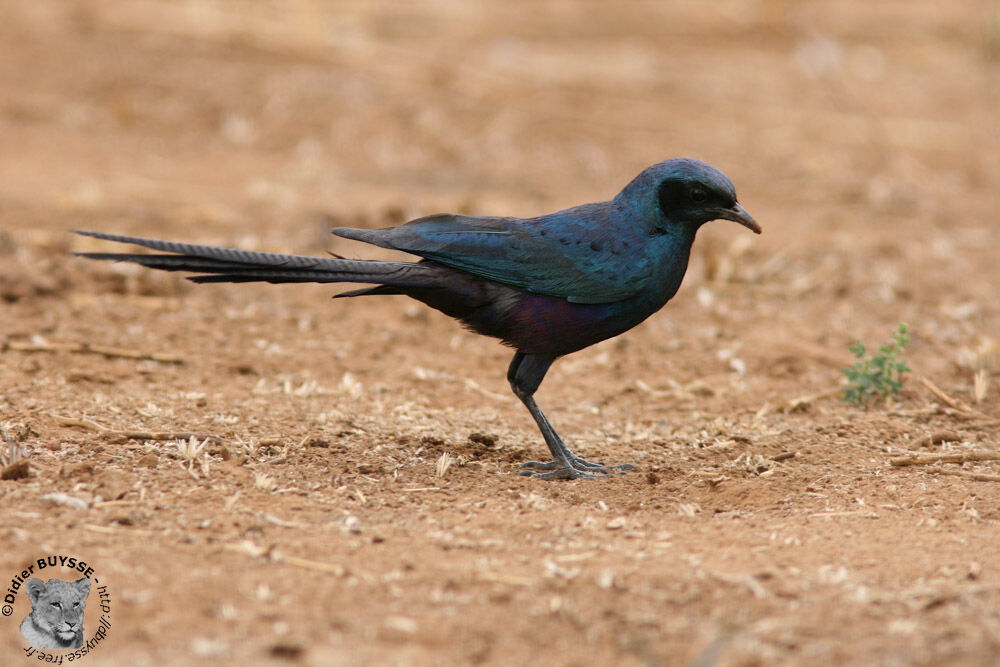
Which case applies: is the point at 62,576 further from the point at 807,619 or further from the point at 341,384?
the point at 341,384

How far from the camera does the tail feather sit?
4.07m

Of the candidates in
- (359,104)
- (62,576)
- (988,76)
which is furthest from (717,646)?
(988,76)

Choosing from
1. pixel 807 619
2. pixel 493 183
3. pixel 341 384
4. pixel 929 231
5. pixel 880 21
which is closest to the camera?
pixel 807 619

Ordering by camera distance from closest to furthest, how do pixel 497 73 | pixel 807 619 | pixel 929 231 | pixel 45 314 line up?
1. pixel 807 619
2. pixel 45 314
3. pixel 929 231
4. pixel 497 73

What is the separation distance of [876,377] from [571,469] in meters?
1.87

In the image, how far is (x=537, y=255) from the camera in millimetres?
4637

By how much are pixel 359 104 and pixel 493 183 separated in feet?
7.23

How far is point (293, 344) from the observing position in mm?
6305

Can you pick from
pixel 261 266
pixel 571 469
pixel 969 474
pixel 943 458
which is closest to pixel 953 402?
pixel 943 458

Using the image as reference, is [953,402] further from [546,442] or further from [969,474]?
[546,442]

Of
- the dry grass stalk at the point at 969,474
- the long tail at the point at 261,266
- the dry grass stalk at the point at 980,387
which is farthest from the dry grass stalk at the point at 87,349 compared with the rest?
the dry grass stalk at the point at 980,387

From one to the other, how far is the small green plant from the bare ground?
7cm

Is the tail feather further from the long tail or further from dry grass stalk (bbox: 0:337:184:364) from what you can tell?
dry grass stalk (bbox: 0:337:184:364)

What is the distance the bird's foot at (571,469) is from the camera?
4598mm
